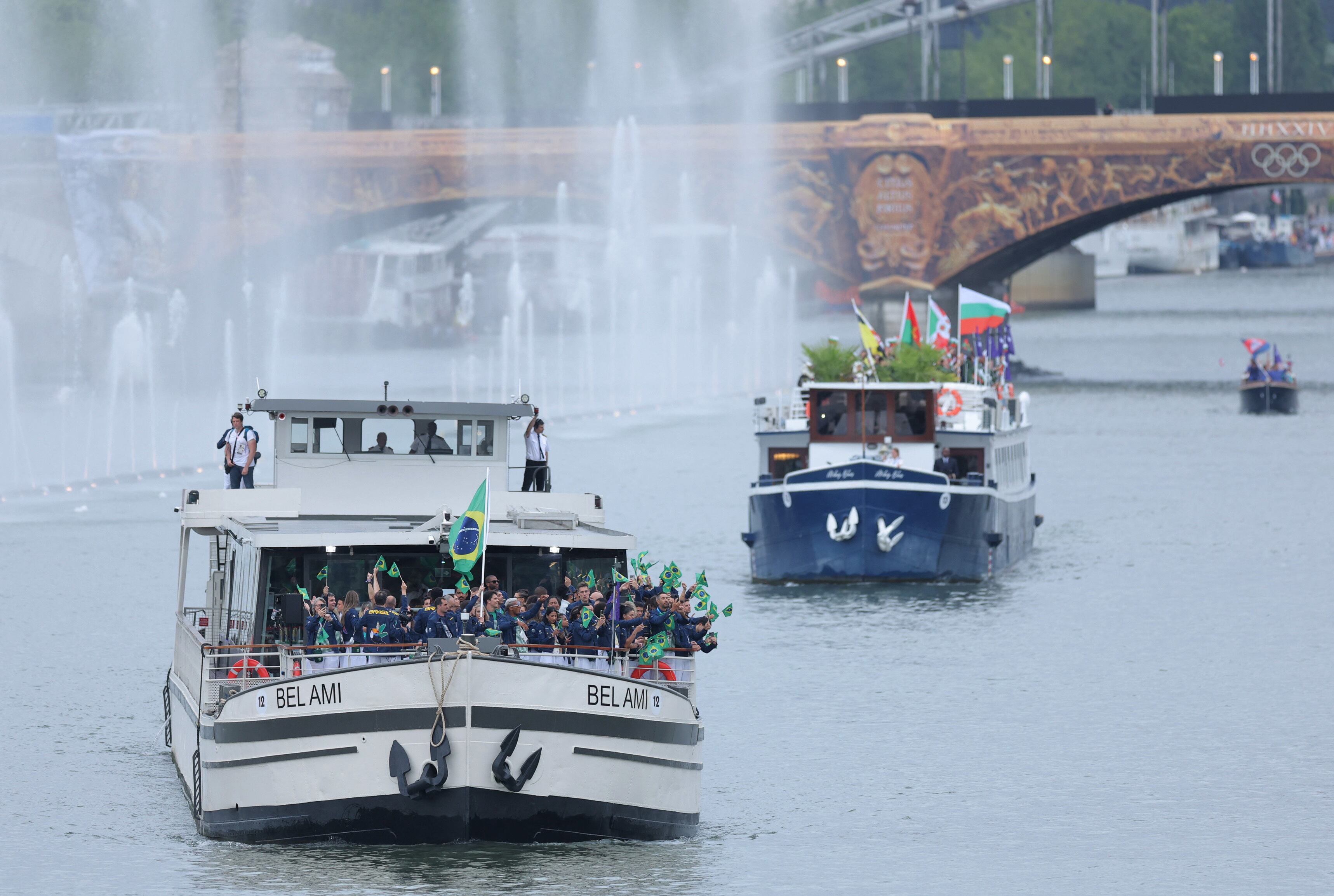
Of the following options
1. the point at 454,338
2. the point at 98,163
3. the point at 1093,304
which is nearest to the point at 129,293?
the point at 98,163

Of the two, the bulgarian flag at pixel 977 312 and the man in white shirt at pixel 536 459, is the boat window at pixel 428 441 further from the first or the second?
the bulgarian flag at pixel 977 312

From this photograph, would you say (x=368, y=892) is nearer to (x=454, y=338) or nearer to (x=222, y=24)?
(x=222, y=24)

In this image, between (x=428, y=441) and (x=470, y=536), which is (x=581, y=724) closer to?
(x=470, y=536)

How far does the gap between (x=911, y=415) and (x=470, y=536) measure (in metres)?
28.2

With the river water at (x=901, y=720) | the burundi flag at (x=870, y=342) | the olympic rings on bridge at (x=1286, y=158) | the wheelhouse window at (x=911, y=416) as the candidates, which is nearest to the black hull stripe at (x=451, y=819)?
the river water at (x=901, y=720)

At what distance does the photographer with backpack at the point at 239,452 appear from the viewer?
45.4 metres

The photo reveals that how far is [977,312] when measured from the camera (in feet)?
214

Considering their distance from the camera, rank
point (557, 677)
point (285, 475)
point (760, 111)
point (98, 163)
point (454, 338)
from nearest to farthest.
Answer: point (557, 677) → point (285, 475) → point (98, 163) → point (760, 111) → point (454, 338)

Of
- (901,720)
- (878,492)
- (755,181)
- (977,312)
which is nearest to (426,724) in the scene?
(901,720)

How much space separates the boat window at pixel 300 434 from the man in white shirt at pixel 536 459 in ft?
19.0

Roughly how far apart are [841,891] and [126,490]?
4742 centimetres

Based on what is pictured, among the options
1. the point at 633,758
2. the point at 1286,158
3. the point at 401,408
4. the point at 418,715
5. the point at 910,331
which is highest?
the point at 1286,158

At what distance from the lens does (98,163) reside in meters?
122

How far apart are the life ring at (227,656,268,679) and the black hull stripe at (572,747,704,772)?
13.2ft
